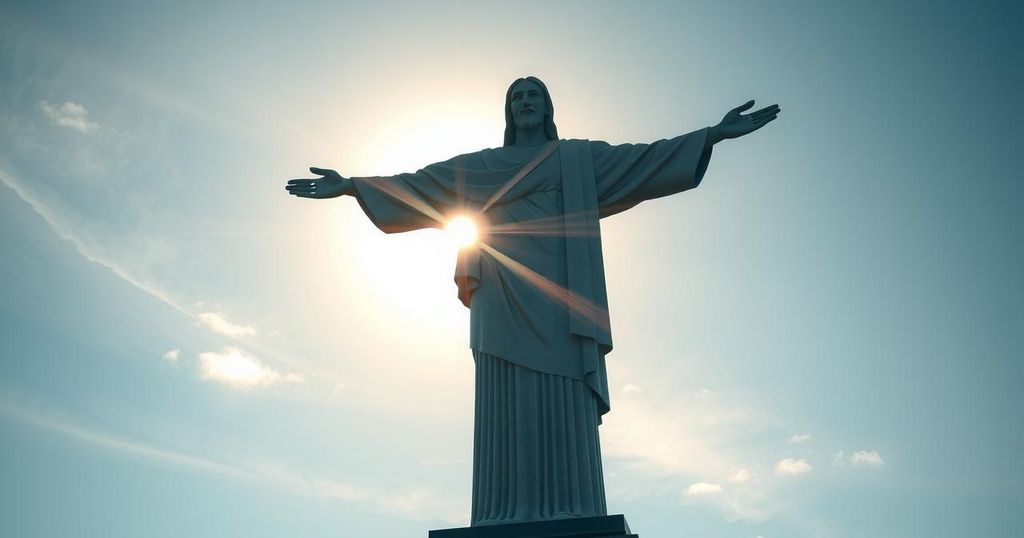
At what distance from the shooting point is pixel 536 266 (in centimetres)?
1128

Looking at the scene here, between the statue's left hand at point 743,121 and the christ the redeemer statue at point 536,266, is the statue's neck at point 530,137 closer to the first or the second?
the christ the redeemer statue at point 536,266

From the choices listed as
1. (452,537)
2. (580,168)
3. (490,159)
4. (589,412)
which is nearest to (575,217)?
(580,168)

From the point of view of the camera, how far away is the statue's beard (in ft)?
41.2

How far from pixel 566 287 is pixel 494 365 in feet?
4.04

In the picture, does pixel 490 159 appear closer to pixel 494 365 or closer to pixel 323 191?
pixel 323 191

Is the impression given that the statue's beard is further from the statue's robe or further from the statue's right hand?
the statue's right hand

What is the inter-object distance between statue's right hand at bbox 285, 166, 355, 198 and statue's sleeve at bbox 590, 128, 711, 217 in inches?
124

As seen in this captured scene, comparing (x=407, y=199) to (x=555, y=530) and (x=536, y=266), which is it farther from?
(x=555, y=530)

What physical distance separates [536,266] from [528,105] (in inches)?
97.6

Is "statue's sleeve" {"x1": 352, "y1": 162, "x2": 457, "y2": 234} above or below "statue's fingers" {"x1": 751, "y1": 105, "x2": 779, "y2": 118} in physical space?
below

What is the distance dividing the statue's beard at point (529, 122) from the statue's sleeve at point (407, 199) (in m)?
1.09

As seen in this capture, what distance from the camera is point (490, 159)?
12.3m

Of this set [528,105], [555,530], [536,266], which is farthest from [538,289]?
[555,530]

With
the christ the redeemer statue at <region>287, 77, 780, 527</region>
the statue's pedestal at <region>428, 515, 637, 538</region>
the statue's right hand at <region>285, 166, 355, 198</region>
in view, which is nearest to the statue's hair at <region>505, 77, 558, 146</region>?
the christ the redeemer statue at <region>287, 77, 780, 527</region>
